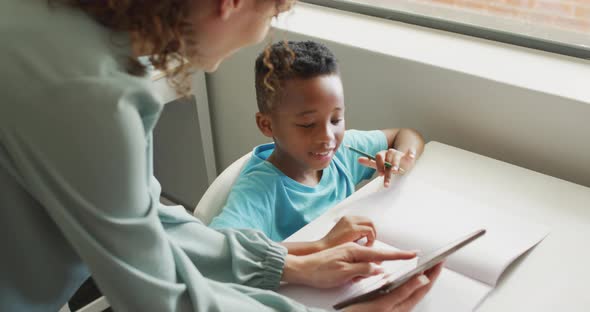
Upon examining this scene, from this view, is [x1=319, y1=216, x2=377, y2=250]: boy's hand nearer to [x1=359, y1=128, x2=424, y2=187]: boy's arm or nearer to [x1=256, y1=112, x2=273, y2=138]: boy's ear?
[x1=359, y1=128, x2=424, y2=187]: boy's arm

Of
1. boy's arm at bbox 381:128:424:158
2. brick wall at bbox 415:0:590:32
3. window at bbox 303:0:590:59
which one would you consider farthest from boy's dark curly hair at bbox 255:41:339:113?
brick wall at bbox 415:0:590:32

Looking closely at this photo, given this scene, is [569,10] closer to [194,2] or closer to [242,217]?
[242,217]

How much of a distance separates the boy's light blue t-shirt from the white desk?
11cm

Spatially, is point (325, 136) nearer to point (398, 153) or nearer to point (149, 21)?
point (398, 153)

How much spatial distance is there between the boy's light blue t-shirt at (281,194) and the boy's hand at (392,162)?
0.11 meters

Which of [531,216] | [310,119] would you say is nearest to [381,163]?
[310,119]

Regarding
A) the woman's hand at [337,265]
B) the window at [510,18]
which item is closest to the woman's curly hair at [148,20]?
the woman's hand at [337,265]

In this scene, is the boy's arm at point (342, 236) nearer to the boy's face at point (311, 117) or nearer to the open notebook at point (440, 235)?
the open notebook at point (440, 235)

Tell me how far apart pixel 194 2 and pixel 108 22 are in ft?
0.27

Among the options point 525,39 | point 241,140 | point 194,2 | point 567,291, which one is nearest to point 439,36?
point 525,39

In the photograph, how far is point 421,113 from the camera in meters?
Result: 1.29

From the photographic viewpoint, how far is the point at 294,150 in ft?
3.55

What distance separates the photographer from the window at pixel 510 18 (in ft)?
4.27

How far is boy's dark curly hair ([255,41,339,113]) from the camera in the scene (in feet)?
3.44
